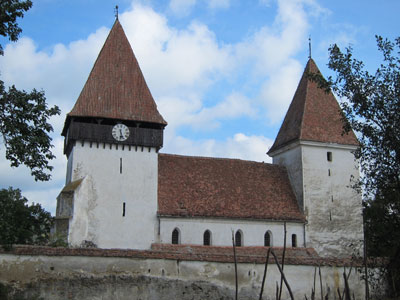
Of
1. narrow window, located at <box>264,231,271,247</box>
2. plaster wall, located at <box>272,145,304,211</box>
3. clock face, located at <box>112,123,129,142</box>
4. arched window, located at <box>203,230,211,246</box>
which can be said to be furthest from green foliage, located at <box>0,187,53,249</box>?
plaster wall, located at <box>272,145,304,211</box>

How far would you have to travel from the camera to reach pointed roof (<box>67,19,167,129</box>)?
92.6ft

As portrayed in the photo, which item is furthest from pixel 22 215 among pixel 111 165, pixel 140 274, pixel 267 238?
pixel 140 274

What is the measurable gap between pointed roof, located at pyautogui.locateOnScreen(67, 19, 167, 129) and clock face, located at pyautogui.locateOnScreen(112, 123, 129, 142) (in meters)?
0.53

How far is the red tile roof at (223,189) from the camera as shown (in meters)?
28.9

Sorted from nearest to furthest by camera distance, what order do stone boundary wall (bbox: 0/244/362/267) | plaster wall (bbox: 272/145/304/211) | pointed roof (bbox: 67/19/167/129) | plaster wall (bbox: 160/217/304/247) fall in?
stone boundary wall (bbox: 0/244/362/267) < plaster wall (bbox: 160/217/304/247) < pointed roof (bbox: 67/19/167/129) < plaster wall (bbox: 272/145/304/211)

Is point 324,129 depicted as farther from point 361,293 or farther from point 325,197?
point 361,293

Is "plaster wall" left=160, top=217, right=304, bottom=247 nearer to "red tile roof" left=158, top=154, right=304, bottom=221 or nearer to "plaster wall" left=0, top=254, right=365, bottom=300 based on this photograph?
"red tile roof" left=158, top=154, right=304, bottom=221

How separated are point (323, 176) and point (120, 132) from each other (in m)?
13.5

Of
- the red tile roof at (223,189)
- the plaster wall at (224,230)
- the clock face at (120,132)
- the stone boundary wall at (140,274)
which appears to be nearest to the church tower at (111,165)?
the clock face at (120,132)

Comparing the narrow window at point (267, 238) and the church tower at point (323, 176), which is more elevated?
the church tower at point (323, 176)

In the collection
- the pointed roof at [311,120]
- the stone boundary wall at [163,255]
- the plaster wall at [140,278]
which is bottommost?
the plaster wall at [140,278]

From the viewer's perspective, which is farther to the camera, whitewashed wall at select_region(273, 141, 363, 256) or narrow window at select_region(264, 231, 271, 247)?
whitewashed wall at select_region(273, 141, 363, 256)

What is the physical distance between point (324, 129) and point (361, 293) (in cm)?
1326

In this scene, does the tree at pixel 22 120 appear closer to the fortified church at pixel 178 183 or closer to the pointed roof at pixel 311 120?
the fortified church at pixel 178 183
